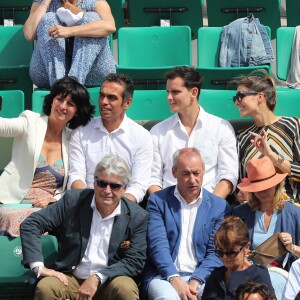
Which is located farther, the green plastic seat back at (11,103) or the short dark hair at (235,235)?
the green plastic seat back at (11,103)

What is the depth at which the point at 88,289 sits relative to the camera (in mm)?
5020

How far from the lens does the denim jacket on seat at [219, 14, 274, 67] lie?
7781 mm

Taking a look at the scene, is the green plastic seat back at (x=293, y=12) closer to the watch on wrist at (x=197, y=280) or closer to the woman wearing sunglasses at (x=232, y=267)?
the watch on wrist at (x=197, y=280)

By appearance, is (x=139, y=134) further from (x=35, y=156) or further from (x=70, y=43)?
(x=70, y=43)

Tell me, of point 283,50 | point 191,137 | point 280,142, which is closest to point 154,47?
point 283,50

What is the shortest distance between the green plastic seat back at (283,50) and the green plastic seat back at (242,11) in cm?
49

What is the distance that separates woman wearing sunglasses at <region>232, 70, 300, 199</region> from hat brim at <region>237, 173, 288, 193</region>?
526 millimetres

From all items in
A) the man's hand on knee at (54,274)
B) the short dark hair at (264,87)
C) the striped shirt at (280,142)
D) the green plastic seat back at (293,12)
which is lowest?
the man's hand on knee at (54,274)

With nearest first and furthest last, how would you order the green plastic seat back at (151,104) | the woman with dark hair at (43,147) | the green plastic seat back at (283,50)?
the woman with dark hair at (43,147), the green plastic seat back at (151,104), the green plastic seat back at (283,50)

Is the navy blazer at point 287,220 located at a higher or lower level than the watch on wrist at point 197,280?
higher

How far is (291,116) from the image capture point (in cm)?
650

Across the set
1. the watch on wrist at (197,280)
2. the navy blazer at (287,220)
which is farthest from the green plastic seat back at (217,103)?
the watch on wrist at (197,280)

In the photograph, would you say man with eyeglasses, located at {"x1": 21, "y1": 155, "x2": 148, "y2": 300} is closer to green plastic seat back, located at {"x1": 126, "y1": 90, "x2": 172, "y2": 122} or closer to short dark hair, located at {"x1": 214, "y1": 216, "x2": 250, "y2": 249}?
short dark hair, located at {"x1": 214, "y1": 216, "x2": 250, "y2": 249}

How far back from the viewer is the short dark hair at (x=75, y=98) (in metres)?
6.00
